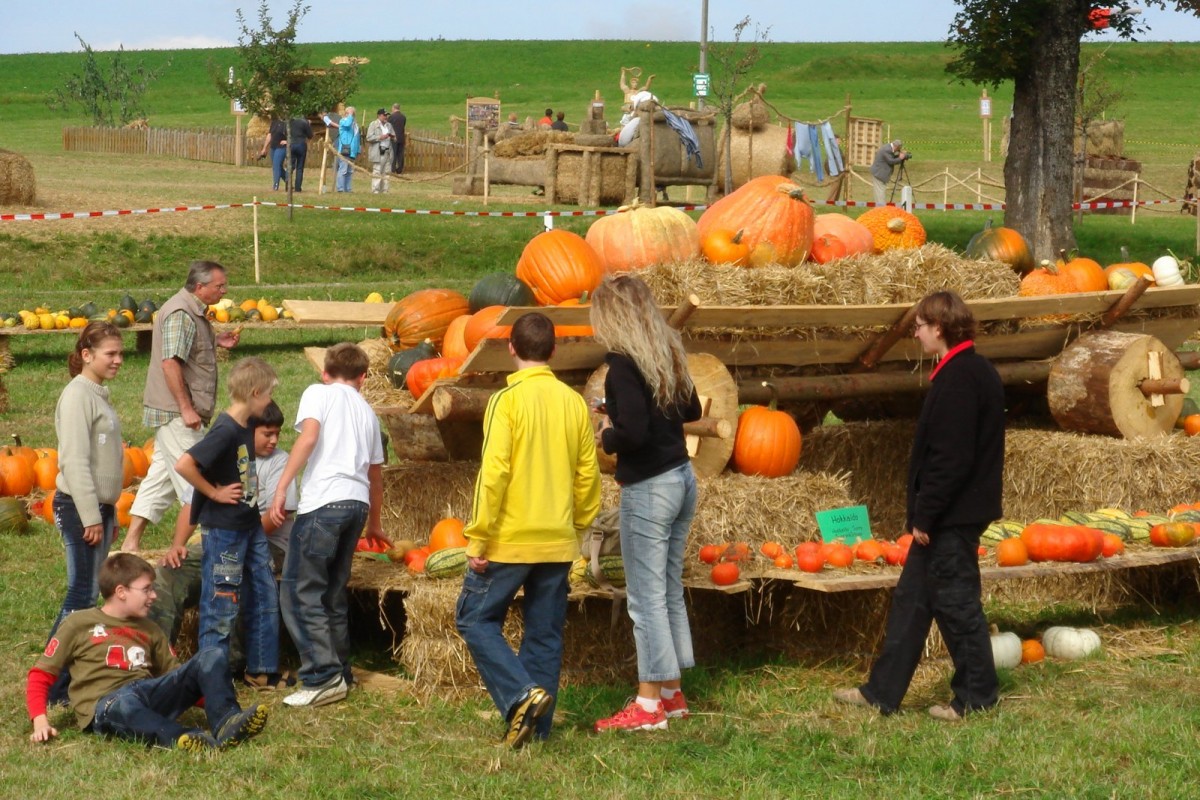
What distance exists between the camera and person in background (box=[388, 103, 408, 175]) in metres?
34.2

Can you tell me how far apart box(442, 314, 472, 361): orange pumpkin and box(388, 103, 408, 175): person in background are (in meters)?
25.4

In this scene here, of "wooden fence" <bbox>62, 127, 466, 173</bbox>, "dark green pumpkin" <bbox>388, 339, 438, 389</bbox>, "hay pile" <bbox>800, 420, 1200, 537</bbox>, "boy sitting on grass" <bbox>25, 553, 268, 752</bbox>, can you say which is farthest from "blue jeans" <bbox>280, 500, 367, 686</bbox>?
"wooden fence" <bbox>62, 127, 466, 173</bbox>

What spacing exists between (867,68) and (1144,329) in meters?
63.1

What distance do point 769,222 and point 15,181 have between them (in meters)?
18.7

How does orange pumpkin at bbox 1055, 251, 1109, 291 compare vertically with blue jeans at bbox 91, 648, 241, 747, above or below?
above

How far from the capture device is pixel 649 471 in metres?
5.61

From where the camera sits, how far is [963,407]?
5578 mm

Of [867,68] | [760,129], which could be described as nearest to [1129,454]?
[760,129]

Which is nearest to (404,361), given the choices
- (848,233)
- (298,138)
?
(848,233)

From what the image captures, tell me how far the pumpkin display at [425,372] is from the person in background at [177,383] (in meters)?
1.24

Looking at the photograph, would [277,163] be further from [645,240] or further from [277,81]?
[645,240]

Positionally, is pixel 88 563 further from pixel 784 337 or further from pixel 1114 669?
pixel 1114 669

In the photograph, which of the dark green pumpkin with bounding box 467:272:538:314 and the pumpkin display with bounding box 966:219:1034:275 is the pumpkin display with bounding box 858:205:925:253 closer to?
the pumpkin display with bounding box 966:219:1034:275

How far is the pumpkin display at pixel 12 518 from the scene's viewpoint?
29.8ft
